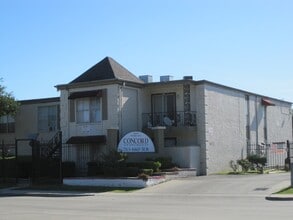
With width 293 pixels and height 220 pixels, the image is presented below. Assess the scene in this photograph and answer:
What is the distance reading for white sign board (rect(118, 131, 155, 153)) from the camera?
107 ft

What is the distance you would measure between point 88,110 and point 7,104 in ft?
28.9

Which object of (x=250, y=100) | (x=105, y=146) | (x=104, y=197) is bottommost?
(x=104, y=197)

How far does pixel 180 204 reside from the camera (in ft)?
66.7

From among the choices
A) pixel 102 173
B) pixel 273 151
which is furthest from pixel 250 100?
pixel 102 173

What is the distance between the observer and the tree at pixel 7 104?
41.6 meters

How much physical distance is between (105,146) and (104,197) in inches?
401

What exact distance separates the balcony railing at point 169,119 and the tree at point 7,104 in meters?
11.3

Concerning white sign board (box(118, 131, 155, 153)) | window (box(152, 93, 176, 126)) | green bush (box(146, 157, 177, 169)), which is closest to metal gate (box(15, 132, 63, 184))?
white sign board (box(118, 131, 155, 153))

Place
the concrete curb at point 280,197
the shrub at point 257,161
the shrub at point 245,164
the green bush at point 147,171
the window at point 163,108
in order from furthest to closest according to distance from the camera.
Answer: the shrub at point 257,161, the shrub at point 245,164, the window at point 163,108, the green bush at point 147,171, the concrete curb at point 280,197

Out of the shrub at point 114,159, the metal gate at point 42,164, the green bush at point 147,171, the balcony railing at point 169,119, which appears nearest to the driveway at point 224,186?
the green bush at point 147,171

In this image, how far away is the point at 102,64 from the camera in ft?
123

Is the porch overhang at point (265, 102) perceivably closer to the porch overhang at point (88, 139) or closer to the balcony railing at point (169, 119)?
the balcony railing at point (169, 119)

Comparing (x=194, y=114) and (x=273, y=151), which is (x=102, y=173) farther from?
(x=273, y=151)

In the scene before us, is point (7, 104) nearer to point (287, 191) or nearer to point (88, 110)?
point (88, 110)
